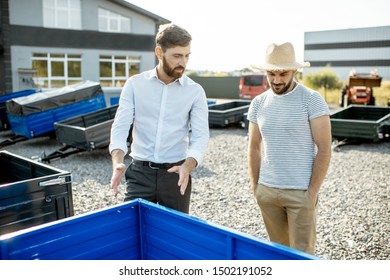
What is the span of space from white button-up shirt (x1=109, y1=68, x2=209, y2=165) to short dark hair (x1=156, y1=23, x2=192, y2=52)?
0.94ft

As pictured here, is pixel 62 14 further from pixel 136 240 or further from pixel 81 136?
pixel 136 240

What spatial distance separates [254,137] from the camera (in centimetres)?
303

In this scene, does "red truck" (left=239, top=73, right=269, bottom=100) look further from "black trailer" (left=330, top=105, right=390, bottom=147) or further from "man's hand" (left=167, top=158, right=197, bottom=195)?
"man's hand" (left=167, top=158, right=197, bottom=195)

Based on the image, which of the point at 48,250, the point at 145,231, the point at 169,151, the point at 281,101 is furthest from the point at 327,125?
the point at 48,250

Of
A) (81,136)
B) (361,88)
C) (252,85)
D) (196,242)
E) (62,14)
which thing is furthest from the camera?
(252,85)

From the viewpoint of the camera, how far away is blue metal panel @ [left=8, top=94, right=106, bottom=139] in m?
10.5

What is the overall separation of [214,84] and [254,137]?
97.7 ft

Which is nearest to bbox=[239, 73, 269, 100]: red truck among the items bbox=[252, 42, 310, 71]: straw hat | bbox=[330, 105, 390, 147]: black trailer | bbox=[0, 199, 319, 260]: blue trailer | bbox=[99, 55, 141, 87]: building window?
bbox=[99, 55, 141, 87]: building window

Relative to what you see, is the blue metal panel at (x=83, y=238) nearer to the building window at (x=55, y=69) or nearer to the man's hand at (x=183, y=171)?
the man's hand at (x=183, y=171)

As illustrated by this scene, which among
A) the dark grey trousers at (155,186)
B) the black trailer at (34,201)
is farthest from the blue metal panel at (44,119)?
the dark grey trousers at (155,186)

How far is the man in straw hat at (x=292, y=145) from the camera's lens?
105 inches

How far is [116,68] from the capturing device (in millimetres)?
21922

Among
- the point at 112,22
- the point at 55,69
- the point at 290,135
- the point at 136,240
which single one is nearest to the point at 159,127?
the point at 136,240

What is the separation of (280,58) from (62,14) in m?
18.8
